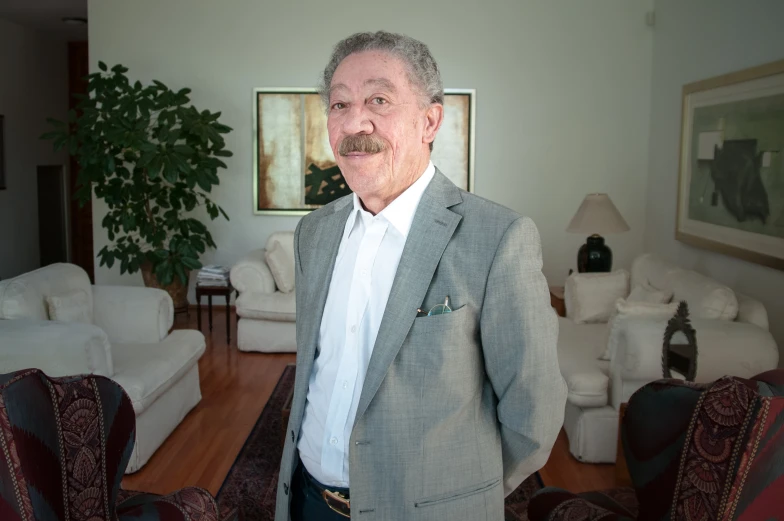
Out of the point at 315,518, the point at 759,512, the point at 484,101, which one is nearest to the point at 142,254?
the point at 484,101

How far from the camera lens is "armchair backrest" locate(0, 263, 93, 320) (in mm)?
3648

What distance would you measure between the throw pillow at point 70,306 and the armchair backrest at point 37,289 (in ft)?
0.11

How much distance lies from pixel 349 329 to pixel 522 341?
1.11ft

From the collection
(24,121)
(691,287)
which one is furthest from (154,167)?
(691,287)

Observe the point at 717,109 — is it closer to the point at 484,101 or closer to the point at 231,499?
the point at 484,101

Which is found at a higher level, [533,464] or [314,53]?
[314,53]

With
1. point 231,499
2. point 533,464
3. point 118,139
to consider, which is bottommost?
point 231,499

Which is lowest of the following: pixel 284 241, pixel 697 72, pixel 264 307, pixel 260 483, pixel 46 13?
pixel 260 483

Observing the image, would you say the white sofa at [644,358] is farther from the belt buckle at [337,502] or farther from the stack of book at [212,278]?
the stack of book at [212,278]

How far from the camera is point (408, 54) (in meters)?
1.45

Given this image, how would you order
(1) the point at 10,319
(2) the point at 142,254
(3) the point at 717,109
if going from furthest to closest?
(2) the point at 142,254
(3) the point at 717,109
(1) the point at 10,319

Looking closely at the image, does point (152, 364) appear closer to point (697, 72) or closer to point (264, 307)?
point (264, 307)

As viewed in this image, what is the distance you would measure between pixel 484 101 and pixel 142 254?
3471 mm

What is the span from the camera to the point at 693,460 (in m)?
1.65
